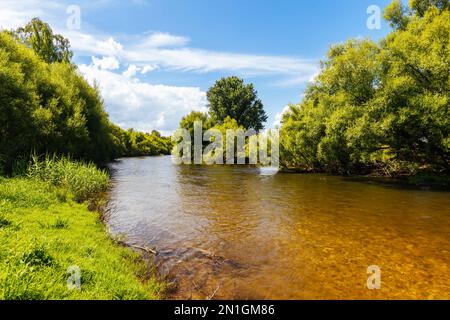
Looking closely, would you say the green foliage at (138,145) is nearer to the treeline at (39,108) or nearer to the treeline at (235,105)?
the treeline at (235,105)

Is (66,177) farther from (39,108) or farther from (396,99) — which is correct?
(396,99)

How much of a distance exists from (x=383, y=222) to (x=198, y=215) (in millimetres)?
8749

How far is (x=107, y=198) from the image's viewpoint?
18.8m

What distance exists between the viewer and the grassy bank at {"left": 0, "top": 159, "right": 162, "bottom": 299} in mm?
5188

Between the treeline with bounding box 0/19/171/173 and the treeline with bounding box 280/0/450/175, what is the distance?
24.5m

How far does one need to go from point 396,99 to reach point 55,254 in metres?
24.2

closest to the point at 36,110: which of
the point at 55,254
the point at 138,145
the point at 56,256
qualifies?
the point at 55,254

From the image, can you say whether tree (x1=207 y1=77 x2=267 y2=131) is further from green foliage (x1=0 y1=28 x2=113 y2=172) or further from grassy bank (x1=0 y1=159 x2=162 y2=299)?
grassy bank (x1=0 y1=159 x2=162 y2=299)

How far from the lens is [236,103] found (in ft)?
265

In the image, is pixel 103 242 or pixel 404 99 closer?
pixel 103 242

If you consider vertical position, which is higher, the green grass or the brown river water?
the green grass

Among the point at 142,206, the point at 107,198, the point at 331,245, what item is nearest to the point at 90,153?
the point at 107,198

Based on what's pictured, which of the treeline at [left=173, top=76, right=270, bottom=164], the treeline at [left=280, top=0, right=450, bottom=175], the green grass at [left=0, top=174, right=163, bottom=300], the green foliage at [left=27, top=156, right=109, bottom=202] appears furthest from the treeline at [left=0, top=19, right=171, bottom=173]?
the treeline at [left=173, top=76, right=270, bottom=164]
